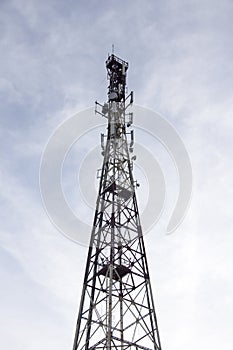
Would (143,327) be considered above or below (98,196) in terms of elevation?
below

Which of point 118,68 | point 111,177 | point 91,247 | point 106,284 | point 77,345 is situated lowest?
point 77,345

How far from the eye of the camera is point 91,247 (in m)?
33.6

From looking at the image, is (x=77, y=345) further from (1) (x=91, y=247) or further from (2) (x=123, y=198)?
(2) (x=123, y=198)

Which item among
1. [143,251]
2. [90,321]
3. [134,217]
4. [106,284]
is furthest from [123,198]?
[90,321]

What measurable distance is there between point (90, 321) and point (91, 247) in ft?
16.9

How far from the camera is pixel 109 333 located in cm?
2877

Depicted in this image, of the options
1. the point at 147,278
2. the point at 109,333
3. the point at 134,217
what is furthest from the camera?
the point at 134,217

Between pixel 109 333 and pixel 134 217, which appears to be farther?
pixel 134 217

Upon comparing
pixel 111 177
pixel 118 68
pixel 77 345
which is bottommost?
pixel 77 345

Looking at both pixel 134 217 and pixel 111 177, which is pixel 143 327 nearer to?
pixel 134 217

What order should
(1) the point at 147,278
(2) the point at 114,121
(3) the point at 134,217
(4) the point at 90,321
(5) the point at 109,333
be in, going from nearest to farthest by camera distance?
(5) the point at 109,333
(4) the point at 90,321
(1) the point at 147,278
(3) the point at 134,217
(2) the point at 114,121

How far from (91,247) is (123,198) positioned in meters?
4.59

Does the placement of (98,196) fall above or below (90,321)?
above

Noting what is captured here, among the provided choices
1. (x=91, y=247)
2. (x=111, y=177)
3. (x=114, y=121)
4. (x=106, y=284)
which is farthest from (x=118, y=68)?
(x=106, y=284)
